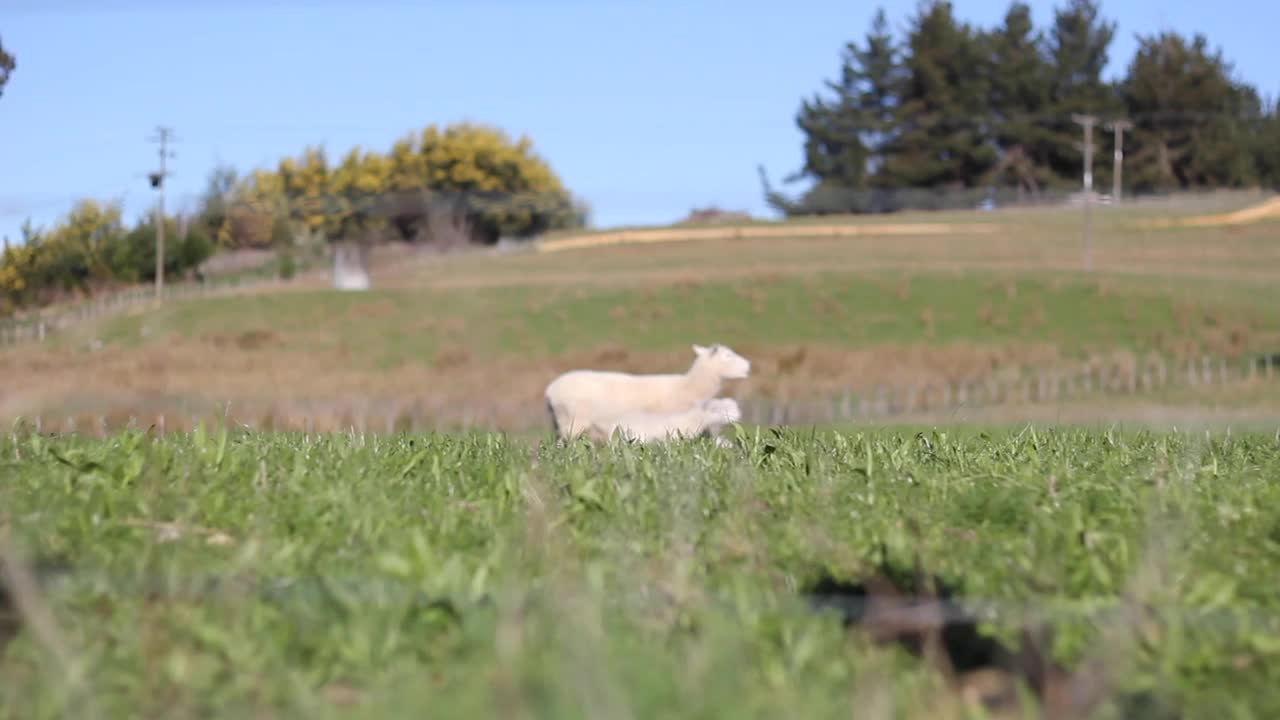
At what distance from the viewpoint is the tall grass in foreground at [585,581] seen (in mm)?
3760

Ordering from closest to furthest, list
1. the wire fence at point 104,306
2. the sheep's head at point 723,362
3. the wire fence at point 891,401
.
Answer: the sheep's head at point 723,362, the wire fence at point 891,401, the wire fence at point 104,306

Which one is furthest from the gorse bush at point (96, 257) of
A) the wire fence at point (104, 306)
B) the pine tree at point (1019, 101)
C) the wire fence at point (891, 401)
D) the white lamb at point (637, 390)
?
the pine tree at point (1019, 101)

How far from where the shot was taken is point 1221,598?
452 centimetres

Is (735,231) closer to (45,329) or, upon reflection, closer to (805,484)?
(45,329)

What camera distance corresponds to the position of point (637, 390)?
19.1m

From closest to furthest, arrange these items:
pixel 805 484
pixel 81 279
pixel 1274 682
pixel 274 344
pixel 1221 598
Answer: pixel 1274 682 → pixel 1221 598 → pixel 805 484 → pixel 274 344 → pixel 81 279

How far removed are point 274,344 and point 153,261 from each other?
27692 mm

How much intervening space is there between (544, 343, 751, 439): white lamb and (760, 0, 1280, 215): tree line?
94007mm

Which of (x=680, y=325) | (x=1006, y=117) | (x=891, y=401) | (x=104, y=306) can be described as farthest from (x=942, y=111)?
(x=891, y=401)

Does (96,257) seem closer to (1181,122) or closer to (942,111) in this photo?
(942,111)

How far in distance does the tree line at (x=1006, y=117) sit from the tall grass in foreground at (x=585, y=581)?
10683 centimetres

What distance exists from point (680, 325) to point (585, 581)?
55.8 m

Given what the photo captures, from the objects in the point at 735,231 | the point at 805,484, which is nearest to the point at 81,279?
the point at 735,231

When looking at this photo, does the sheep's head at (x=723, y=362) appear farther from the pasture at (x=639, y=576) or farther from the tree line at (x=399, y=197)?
the tree line at (x=399, y=197)
